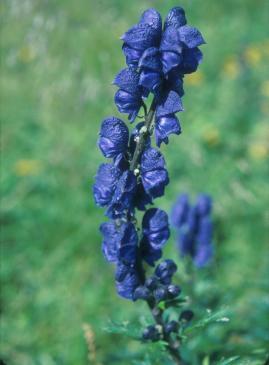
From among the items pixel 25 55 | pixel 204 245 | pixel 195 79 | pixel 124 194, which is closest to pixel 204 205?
pixel 204 245

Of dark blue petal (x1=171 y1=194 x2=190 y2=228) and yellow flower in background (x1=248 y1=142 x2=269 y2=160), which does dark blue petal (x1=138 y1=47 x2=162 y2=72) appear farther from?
yellow flower in background (x1=248 y1=142 x2=269 y2=160)

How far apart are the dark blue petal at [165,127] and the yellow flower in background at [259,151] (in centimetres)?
457

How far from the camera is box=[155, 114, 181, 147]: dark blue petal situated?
2262 millimetres

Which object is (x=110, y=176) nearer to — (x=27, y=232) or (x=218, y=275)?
(x=218, y=275)

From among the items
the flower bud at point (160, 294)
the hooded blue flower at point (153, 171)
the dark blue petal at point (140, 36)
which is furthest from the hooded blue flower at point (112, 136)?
the flower bud at point (160, 294)

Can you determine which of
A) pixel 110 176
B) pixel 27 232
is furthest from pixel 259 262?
pixel 110 176

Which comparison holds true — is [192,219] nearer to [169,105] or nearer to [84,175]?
[84,175]

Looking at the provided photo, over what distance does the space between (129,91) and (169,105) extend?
18cm

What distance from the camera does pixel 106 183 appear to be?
248cm

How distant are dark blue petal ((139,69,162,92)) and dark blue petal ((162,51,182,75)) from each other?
0.14ft

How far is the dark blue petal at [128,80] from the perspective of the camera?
2.26 m

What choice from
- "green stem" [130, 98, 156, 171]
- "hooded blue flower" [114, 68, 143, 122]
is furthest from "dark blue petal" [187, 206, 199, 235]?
"hooded blue flower" [114, 68, 143, 122]

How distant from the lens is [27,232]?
5770 millimetres

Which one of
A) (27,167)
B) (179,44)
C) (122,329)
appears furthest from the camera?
(27,167)
